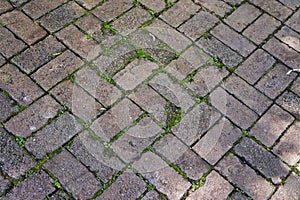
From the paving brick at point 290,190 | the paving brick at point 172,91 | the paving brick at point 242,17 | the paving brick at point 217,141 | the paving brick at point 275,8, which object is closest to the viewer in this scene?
the paving brick at point 290,190

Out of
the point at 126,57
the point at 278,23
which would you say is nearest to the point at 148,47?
the point at 126,57

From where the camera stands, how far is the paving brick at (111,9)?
11.4ft

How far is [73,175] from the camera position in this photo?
2596mm

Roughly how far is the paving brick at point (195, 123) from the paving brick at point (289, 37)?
3.45 feet

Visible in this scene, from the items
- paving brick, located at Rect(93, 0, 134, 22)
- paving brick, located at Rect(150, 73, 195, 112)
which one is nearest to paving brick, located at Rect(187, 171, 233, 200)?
paving brick, located at Rect(150, 73, 195, 112)

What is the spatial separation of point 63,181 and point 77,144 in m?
0.28

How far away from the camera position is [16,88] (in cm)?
296

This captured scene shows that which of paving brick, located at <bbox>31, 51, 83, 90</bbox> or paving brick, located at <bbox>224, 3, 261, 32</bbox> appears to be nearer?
Result: paving brick, located at <bbox>31, 51, 83, 90</bbox>

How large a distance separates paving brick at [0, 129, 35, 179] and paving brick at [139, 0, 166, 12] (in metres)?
1.73

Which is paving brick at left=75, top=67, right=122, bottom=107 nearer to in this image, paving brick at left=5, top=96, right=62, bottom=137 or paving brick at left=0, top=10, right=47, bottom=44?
paving brick at left=5, top=96, right=62, bottom=137

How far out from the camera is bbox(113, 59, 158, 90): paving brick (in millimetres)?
3062

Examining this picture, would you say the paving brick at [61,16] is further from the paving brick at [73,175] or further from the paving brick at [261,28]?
the paving brick at [261,28]

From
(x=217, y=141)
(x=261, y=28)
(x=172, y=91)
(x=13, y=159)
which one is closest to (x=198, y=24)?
(x=261, y=28)

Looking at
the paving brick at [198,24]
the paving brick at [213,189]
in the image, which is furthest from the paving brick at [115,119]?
the paving brick at [198,24]
